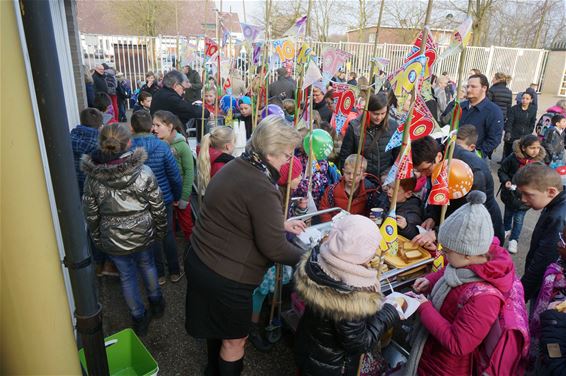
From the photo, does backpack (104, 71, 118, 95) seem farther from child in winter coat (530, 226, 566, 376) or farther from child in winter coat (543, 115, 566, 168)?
child in winter coat (530, 226, 566, 376)

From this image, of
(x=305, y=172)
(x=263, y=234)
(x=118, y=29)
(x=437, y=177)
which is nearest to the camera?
(x=263, y=234)

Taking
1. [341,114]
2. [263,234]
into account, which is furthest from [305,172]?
[263,234]

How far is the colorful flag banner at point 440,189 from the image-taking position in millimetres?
2488

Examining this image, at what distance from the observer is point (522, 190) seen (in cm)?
264

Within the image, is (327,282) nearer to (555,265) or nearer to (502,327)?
(502,327)

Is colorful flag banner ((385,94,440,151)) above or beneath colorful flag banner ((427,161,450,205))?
above

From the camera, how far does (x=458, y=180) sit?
262 centimetres

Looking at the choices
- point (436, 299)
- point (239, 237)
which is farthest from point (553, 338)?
point (239, 237)

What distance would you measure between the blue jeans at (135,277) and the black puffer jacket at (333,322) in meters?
1.62

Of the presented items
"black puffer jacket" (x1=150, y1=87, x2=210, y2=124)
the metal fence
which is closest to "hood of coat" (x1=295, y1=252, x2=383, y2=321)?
"black puffer jacket" (x1=150, y1=87, x2=210, y2=124)

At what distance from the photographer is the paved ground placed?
9.37 ft

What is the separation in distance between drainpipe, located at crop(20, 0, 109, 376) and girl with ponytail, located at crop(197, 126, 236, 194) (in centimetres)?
207

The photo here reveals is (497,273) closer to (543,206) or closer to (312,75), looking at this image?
(543,206)

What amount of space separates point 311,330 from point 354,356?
26 centimetres
